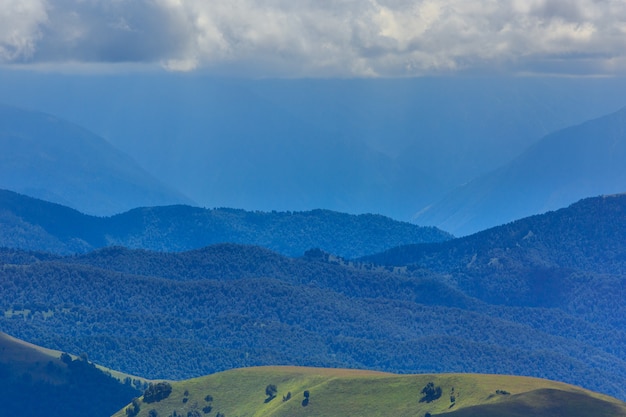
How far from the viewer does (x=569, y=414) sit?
195 m

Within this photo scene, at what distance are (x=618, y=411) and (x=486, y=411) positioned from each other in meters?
16.7

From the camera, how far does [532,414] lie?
643 feet

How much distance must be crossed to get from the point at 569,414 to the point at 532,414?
4658mm

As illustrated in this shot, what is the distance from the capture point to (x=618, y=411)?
195 metres

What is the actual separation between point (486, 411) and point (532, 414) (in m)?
5.94

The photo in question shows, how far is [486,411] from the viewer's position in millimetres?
197625

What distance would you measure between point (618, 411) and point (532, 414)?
10.8 meters

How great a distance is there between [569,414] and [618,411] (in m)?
6.18
